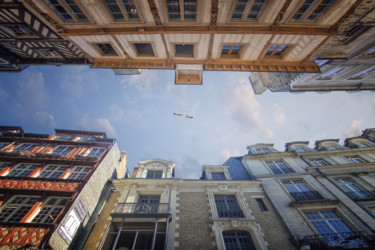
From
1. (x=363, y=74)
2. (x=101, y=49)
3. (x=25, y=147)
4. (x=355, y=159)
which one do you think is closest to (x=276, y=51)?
(x=101, y=49)

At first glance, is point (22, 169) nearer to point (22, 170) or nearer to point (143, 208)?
point (22, 170)

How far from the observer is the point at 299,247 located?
927 centimetres

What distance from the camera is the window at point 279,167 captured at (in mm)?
15755

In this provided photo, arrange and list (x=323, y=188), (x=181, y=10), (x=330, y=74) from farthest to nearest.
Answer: (x=330, y=74), (x=323, y=188), (x=181, y=10)

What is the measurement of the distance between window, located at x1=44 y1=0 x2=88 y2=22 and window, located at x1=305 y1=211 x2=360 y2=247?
2128 centimetres

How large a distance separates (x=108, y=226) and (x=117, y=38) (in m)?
13.2

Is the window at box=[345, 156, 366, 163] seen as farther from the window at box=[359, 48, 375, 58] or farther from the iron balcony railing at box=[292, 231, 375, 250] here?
the window at box=[359, 48, 375, 58]

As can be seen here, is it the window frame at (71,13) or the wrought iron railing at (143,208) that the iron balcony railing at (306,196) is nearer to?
A: the wrought iron railing at (143,208)

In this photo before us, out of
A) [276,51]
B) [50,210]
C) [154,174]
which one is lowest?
[50,210]

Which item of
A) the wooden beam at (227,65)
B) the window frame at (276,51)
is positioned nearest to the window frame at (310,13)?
the window frame at (276,51)

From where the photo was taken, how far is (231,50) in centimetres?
1199

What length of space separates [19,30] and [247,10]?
16.2m

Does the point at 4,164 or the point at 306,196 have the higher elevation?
the point at 4,164

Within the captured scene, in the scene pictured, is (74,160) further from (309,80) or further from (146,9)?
(309,80)
